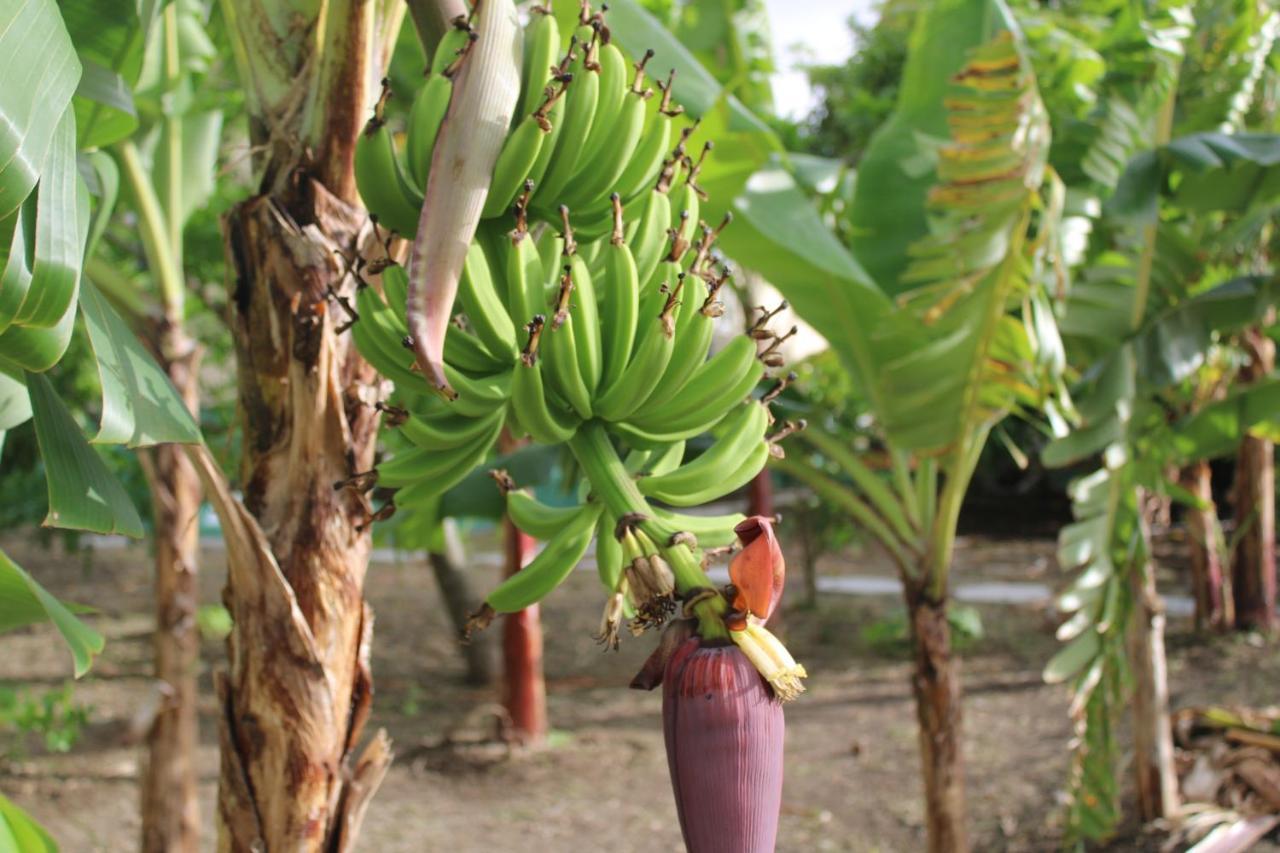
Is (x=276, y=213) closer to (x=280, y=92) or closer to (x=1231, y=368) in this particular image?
(x=280, y=92)

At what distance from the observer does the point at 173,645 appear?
3.08m

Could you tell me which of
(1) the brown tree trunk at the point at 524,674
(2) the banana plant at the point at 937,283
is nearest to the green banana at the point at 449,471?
(2) the banana plant at the point at 937,283

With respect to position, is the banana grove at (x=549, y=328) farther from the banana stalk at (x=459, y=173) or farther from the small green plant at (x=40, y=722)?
the small green plant at (x=40, y=722)

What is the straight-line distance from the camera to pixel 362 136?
0.98 meters

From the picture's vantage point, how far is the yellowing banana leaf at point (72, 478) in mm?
980

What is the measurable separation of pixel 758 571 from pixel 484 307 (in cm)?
41

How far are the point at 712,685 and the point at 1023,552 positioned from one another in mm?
8898

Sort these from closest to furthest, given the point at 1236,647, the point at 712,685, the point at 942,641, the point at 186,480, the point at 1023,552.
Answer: the point at 712,685
the point at 942,641
the point at 186,480
the point at 1236,647
the point at 1023,552

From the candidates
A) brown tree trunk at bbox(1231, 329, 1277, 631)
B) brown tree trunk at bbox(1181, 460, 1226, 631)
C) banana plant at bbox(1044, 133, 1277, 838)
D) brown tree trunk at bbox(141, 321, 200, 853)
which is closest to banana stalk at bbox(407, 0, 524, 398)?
banana plant at bbox(1044, 133, 1277, 838)

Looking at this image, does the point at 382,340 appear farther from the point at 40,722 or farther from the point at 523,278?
the point at 40,722

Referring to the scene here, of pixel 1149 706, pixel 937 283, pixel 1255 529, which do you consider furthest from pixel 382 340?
pixel 1255 529

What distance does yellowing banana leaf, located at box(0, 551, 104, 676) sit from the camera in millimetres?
1111

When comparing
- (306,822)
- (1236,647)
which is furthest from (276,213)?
(1236,647)

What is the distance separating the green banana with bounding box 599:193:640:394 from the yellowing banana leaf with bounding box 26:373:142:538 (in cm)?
48
